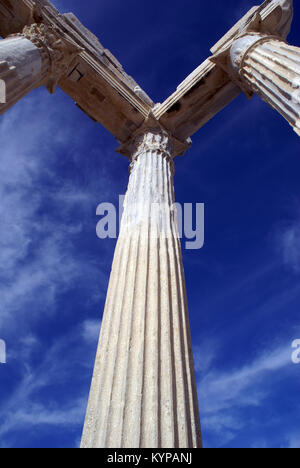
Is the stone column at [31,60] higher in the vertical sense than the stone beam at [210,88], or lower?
lower

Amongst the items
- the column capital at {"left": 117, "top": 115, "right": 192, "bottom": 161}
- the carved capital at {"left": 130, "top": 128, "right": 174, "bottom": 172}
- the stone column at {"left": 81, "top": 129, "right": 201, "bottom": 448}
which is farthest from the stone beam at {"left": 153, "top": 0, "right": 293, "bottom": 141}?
the stone column at {"left": 81, "top": 129, "right": 201, "bottom": 448}

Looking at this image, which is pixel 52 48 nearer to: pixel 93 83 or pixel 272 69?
pixel 93 83

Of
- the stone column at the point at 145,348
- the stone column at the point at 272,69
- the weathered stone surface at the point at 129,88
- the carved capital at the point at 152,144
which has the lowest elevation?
the stone column at the point at 145,348

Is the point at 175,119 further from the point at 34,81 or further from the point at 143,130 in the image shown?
the point at 34,81

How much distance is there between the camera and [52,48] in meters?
11.3

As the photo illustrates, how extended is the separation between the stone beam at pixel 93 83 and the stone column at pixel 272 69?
4643 millimetres

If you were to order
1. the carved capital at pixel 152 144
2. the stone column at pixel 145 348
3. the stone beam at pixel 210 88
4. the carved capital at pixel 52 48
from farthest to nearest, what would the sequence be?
the carved capital at pixel 152 144
the stone beam at pixel 210 88
the carved capital at pixel 52 48
the stone column at pixel 145 348

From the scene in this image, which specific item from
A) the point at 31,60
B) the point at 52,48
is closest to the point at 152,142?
the point at 52,48

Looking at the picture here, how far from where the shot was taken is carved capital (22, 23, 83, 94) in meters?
10.7

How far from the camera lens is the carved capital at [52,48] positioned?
10.7m

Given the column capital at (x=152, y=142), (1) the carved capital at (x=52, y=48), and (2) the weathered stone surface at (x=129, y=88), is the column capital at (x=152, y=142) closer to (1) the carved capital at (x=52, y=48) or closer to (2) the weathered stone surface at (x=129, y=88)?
(2) the weathered stone surface at (x=129, y=88)

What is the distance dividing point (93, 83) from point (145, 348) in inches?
454

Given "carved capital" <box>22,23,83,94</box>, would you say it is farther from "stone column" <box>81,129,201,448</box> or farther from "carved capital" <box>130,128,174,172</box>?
"stone column" <box>81,129,201,448</box>

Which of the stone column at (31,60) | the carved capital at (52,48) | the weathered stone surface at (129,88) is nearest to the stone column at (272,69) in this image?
the weathered stone surface at (129,88)
